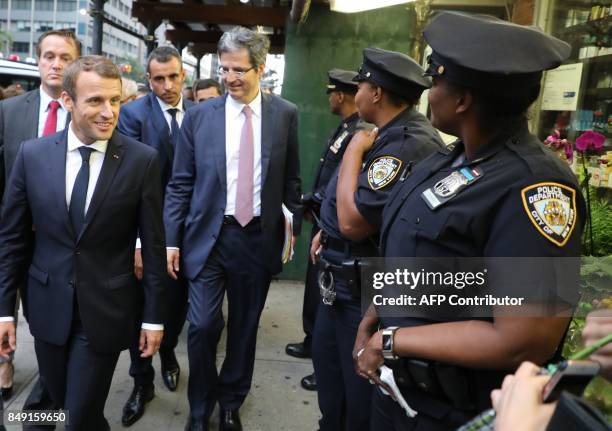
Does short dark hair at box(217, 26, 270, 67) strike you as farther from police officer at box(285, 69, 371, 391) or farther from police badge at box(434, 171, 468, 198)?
police badge at box(434, 171, 468, 198)

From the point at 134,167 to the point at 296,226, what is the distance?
1.19m

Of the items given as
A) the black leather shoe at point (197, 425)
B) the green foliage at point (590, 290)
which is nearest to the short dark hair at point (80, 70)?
the black leather shoe at point (197, 425)

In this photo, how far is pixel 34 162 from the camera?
2.24 metres

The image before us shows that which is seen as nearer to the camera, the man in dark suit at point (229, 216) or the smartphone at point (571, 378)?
the smartphone at point (571, 378)

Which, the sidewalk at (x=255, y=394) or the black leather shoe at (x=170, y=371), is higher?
the black leather shoe at (x=170, y=371)

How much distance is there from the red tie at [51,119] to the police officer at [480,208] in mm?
2285

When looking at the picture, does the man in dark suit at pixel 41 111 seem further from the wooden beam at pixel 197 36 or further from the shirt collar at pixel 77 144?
the wooden beam at pixel 197 36

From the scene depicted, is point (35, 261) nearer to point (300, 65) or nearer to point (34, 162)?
point (34, 162)

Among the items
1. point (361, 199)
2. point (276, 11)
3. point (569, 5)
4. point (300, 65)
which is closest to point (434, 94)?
point (361, 199)

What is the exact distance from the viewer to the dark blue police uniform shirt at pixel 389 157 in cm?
209

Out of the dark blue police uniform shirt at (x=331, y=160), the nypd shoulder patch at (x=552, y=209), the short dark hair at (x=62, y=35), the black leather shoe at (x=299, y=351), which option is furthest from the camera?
the black leather shoe at (x=299, y=351)

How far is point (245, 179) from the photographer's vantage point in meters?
3.00

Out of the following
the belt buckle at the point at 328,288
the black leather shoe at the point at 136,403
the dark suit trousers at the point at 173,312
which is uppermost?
the belt buckle at the point at 328,288

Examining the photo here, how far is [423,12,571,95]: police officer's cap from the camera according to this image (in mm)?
1333
